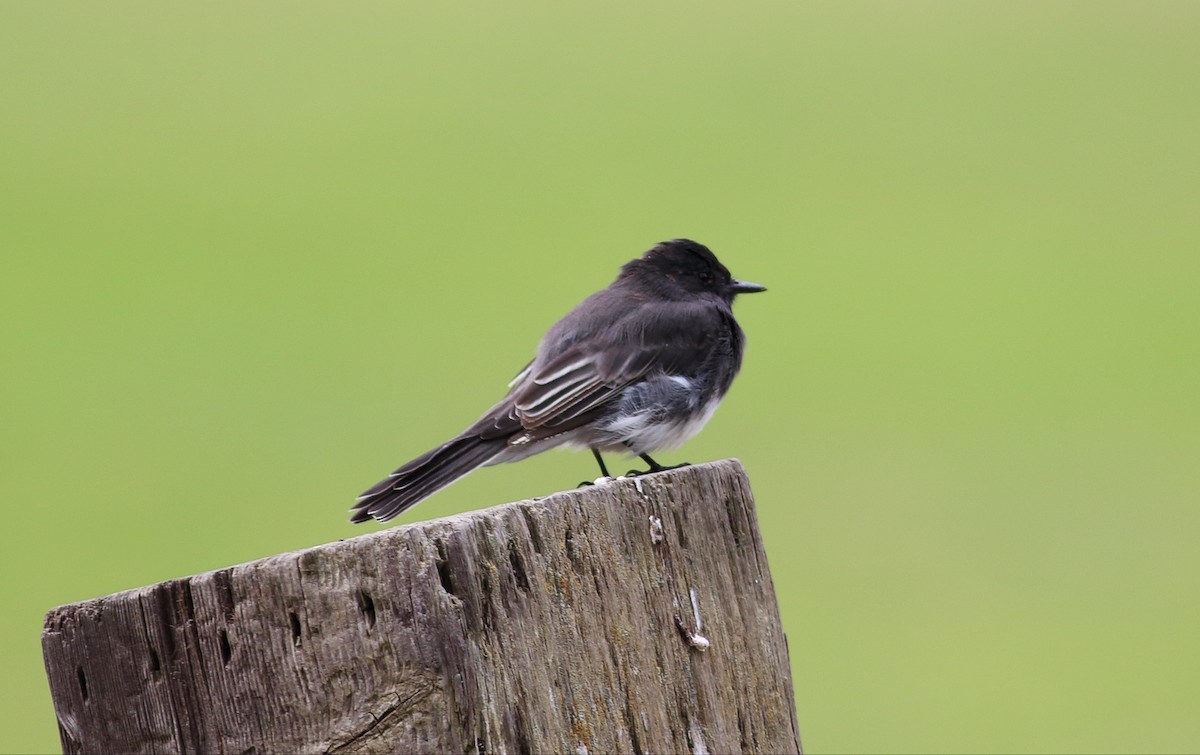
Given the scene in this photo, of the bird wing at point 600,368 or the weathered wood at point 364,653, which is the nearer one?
the weathered wood at point 364,653

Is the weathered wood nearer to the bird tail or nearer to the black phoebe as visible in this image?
the bird tail

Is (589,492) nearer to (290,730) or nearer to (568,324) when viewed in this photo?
(290,730)

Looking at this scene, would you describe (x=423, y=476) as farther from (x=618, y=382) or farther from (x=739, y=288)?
(x=739, y=288)

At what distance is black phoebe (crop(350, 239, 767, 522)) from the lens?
642 centimetres

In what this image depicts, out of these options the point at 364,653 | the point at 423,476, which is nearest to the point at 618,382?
the point at 423,476

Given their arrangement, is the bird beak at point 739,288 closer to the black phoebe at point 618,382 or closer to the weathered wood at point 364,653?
the black phoebe at point 618,382

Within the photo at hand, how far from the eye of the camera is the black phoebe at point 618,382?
642 centimetres

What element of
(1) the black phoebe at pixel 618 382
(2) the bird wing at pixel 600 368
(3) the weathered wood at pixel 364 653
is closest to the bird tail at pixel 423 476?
(1) the black phoebe at pixel 618 382

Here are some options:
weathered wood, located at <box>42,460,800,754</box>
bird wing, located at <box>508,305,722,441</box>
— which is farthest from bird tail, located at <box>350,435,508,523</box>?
weathered wood, located at <box>42,460,800,754</box>

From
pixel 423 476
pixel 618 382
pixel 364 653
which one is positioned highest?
pixel 618 382

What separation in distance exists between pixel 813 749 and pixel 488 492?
4432 mm

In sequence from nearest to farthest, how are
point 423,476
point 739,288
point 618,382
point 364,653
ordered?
point 364,653
point 423,476
point 618,382
point 739,288

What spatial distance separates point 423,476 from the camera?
5609 millimetres

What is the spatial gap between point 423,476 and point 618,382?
1477 millimetres
